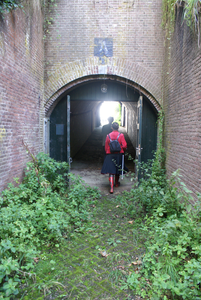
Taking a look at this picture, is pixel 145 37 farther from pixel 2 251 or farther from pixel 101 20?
pixel 2 251

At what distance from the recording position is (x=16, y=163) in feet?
16.0

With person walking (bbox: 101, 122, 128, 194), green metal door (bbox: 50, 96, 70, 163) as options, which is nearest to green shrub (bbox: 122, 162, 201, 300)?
person walking (bbox: 101, 122, 128, 194)

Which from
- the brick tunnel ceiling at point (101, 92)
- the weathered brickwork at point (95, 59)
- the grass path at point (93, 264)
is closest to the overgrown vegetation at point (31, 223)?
the grass path at point (93, 264)

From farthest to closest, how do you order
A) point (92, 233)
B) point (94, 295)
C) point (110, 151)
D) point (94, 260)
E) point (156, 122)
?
point (156, 122), point (110, 151), point (92, 233), point (94, 260), point (94, 295)

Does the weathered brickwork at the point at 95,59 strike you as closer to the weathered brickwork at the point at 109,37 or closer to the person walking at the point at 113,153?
the weathered brickwork at the point at 109,37

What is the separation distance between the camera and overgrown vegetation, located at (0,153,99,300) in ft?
8.12

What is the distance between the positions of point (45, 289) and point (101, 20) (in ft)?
23.0

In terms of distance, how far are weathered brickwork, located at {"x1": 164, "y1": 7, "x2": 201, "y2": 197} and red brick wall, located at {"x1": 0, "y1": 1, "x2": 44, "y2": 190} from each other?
3.77 meters

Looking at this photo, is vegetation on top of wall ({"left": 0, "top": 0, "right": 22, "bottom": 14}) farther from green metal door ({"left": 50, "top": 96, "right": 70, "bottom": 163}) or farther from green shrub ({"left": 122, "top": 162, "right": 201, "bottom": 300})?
green shrub ({"left": 122, "top": 162, "right": 201, "bottom": 300})

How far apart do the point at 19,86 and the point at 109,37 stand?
3394mm

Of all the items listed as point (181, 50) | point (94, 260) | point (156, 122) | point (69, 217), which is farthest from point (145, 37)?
point (94, 260)

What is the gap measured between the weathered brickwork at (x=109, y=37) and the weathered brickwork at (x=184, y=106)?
80 cm

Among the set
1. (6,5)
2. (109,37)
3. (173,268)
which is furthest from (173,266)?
(109,37)

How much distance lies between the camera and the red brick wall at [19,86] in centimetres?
428
